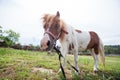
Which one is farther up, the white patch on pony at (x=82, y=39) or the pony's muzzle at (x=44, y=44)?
the white patch on pony at (x=82, y=39)

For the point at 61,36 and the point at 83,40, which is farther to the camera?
the point at 83,40

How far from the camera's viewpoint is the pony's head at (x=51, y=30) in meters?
3.27

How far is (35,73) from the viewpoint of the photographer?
407 centimetres

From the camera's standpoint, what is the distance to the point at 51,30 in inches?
136

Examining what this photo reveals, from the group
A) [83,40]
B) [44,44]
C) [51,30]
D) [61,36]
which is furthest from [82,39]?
[44,44]

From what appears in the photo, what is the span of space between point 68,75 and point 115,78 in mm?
1180

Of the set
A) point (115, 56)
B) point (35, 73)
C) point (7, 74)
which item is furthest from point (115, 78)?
point (115, 56)

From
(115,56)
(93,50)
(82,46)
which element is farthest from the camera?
(115,56)

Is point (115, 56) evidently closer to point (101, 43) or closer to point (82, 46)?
point (101, 43)

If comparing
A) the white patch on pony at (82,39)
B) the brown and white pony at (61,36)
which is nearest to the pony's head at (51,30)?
the brown and white pony at (61,36)

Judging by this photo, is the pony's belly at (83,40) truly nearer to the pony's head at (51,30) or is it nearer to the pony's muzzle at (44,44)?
the pony's head at (51,30)

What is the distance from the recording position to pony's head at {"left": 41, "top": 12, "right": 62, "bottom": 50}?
129 inches

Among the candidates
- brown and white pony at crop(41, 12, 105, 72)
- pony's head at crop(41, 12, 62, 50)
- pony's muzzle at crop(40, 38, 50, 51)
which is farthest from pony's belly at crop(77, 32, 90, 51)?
pony's muzzle at crop(40, 38, 50, 51)

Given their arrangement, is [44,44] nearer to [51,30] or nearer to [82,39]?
[51,30]
